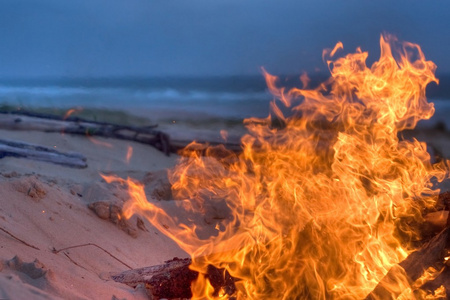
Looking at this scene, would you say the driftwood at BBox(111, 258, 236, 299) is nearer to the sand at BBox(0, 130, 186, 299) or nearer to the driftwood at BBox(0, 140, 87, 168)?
the sand at BBox(0, 130, 186, 299)

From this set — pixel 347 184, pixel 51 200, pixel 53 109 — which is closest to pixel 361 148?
pixel 347 184

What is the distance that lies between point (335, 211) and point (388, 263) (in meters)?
0.56

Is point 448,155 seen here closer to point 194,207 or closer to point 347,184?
point 194,207

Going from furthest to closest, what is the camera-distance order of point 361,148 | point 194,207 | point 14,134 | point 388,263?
point 14,134, point 194,207, point 361,148, point 388,263

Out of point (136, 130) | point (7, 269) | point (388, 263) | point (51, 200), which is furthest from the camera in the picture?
point (136, 130)

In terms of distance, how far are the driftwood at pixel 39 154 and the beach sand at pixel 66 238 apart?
0.16 m

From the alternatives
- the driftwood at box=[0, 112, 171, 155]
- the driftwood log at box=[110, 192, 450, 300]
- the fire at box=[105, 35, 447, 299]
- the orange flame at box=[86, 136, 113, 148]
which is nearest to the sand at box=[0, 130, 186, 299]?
the driftwood log at box=[110, 192, 450, 300]

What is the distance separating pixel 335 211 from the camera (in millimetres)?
3893

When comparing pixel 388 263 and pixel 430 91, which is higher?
pixel 430 91

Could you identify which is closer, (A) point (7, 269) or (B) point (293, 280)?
(A) point (7, 269)

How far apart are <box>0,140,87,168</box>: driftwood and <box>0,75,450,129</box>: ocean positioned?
1179 cm

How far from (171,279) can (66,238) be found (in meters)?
1.25

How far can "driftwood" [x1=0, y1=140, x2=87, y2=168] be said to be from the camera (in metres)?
8.06

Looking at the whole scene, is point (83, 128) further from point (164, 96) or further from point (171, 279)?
point (164, 96)
